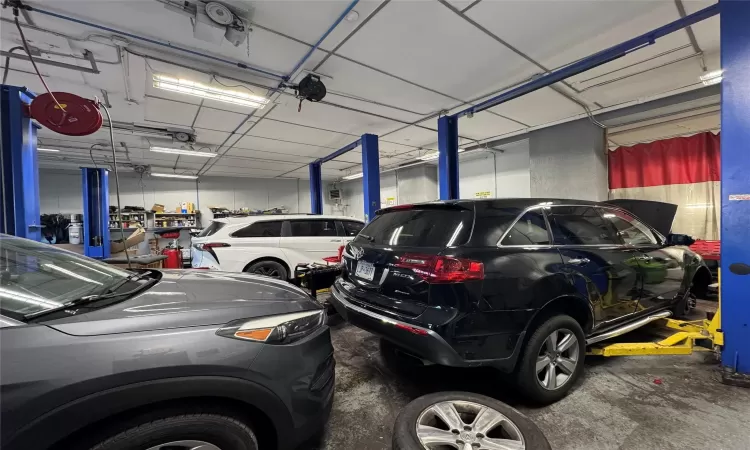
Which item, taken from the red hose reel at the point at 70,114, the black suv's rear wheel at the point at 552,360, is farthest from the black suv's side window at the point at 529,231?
the red hose reel at the point at 70,114

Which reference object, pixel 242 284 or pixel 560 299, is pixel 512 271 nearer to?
pixel 560 299

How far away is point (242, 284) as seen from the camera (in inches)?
70.6

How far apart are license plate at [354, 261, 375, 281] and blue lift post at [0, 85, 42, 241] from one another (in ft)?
14.8

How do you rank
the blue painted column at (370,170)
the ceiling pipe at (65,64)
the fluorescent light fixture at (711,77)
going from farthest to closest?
the blue painted column at (370,170) < the fluorescent light fixture at (711,77) < the ceiling pipe at (65,64)

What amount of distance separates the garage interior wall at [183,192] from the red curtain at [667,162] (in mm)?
12495

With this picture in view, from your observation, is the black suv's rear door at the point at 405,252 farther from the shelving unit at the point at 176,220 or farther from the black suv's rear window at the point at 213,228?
the shelving unit at the point at 176,220

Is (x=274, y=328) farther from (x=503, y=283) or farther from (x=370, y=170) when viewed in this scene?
(x=370, y=170)

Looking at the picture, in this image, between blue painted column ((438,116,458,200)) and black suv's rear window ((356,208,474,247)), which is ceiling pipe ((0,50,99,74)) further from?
blue painted column ((438,116,458,200))

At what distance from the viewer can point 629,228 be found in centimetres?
290

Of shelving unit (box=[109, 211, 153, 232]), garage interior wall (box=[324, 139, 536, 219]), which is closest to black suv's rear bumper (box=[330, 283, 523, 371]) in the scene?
garage interior wall (box=[324, 139, 536, 219])

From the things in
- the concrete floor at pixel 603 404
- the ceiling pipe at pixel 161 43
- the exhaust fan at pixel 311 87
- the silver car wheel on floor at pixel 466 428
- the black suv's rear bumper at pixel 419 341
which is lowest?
the concrete floor at pixel 603 404

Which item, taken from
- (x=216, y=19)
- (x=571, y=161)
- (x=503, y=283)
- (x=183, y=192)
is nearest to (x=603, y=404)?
(x=503, y=283)

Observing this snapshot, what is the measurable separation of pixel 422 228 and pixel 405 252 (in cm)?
28

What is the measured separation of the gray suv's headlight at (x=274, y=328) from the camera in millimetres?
1338
